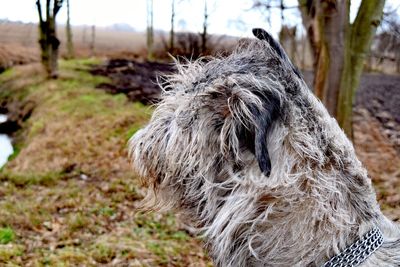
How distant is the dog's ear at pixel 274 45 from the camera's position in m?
2.41

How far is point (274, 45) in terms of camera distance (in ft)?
8.06

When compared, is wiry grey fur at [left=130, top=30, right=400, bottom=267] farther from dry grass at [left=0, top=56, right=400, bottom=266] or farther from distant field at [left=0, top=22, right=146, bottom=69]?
distant field at [left=0, top=22, right=146, bottom=69]

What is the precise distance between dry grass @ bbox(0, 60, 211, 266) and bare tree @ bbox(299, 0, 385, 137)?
8.70 feet

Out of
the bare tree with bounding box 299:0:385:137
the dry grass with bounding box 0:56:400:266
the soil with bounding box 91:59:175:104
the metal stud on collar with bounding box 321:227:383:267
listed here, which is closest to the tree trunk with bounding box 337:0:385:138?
the bare tree with bounding box 299:0:385:137

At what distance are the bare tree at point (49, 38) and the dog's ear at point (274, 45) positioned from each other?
14.7 metres

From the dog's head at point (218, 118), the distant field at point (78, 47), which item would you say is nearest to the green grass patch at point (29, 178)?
the dog's head at point (218, 118)

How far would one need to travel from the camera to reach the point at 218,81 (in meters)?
2.35

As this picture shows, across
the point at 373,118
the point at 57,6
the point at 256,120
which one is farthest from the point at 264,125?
the point at 57,6

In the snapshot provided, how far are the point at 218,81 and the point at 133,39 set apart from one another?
34.7 metres

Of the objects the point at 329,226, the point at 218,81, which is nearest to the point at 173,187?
the point at 218,81

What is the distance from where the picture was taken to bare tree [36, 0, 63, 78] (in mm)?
16406

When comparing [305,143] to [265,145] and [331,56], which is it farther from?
[331,56]

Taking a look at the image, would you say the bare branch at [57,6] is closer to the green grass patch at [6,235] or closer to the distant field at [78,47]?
the distant field at [78,47]

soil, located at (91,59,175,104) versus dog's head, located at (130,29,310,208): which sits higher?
dog's head, located at (130,29,310,208)
